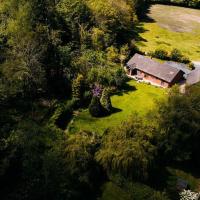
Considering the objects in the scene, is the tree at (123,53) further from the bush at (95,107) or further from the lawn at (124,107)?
the bush at (95,107)

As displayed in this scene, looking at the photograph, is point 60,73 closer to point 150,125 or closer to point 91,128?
point 91,128

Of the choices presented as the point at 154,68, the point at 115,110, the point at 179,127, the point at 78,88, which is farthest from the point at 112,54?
the point at 179,127

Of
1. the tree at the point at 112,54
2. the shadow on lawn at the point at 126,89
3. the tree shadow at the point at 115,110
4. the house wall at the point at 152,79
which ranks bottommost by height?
the tree shadow at the point at 115,110

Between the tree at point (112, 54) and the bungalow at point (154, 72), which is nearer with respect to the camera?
the bungalow at point (154, 72)

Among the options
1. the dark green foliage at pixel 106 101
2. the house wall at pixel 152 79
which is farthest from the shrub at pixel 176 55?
the dark green foliage at pixel 106 101

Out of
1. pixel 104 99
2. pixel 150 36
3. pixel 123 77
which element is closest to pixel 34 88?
pixel 104 99

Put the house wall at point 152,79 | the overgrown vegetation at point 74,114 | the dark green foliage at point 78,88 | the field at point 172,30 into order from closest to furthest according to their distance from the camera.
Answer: the overgrown vegetation at point 74,114 → the dark green foliage at point 78,88 → the house wall at point 152,79 → the field at point 172,30

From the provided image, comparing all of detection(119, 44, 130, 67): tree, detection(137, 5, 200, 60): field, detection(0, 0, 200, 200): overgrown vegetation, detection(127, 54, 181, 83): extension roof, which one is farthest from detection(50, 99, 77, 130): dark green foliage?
detection(137, 5, 200, 60): field
